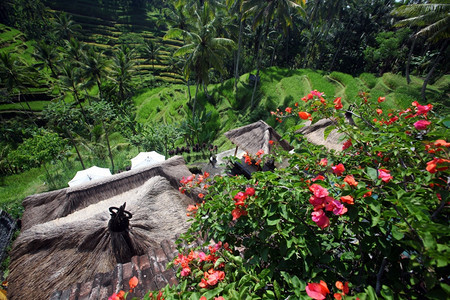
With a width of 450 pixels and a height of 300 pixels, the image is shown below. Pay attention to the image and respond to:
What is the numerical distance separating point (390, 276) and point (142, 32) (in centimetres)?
7012

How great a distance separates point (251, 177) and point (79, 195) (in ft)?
20.9

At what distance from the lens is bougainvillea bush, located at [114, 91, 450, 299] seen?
121cm

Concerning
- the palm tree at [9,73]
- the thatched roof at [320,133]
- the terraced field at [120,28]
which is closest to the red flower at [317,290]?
the thatched roof at [320,133]

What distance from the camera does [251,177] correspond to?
93.7 inches

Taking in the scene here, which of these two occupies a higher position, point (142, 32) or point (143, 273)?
point (142, 32)

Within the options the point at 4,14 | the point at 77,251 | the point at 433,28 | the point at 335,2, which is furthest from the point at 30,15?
the point at 433,28

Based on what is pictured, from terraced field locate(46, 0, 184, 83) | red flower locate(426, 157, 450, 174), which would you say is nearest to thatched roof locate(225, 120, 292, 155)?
red flower locate(426, 157, 450, 174)

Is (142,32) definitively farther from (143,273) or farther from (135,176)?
(143,273)

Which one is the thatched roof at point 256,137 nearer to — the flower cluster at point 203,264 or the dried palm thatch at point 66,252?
the dried palm thatch at point 66,252

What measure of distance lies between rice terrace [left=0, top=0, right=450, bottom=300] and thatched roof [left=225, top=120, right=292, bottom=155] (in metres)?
0.10

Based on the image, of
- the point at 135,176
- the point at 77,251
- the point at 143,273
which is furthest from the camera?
the point at 135,176

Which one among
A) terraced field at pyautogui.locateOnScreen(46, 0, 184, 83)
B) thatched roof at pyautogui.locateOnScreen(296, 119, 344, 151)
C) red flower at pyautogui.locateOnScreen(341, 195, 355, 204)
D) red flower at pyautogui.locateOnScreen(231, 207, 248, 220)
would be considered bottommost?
thatched roof at pyautogui.locateOnScreen(296, 119, 344, 151)

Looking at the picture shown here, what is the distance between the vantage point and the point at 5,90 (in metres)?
23.2

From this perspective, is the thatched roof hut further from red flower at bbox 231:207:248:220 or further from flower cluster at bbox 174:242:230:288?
red flower at bbox 231:207:248:220
